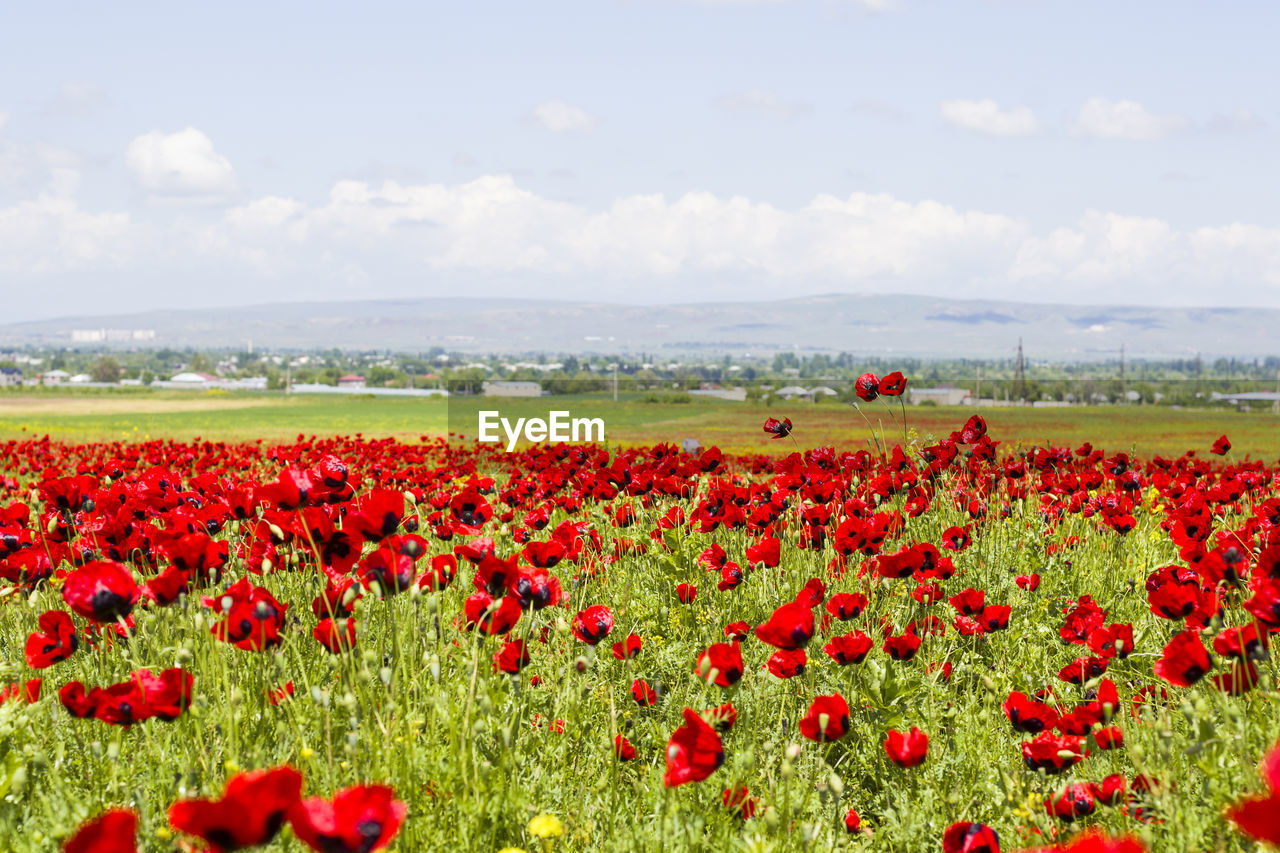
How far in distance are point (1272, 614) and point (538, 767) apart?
237cm

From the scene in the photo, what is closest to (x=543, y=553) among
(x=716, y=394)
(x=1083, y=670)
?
(x=1083, y=670)

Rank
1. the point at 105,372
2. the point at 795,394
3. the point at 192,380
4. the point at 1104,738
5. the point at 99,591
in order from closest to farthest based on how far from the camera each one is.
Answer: the point at 99,591, the point at 1104,738, the point at 795,394, the point at 192,380, the point at 105,372

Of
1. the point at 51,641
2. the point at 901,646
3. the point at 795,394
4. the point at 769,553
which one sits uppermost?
the point at 769,553

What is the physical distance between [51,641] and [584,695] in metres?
2.11

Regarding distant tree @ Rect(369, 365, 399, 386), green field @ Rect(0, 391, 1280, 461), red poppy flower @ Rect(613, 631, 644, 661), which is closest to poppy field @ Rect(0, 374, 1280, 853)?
red poppy flower @ Rect(613, 631, 644, 661)

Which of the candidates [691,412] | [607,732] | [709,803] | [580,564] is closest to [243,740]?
[607,732]

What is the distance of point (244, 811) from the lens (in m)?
1.48

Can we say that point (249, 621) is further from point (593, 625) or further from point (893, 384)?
point (893, 384)

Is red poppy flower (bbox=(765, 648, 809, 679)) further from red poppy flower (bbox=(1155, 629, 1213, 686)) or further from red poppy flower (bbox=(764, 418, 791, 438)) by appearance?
red poppy flower (bbox=(764, 418, 791, 438))

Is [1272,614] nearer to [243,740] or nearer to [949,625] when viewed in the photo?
[949,625]

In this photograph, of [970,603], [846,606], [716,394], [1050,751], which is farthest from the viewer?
[716,394]

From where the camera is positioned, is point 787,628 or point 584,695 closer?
point 787,628

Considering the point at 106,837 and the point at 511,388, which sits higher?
the point at 106,837

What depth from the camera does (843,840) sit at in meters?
3.27
